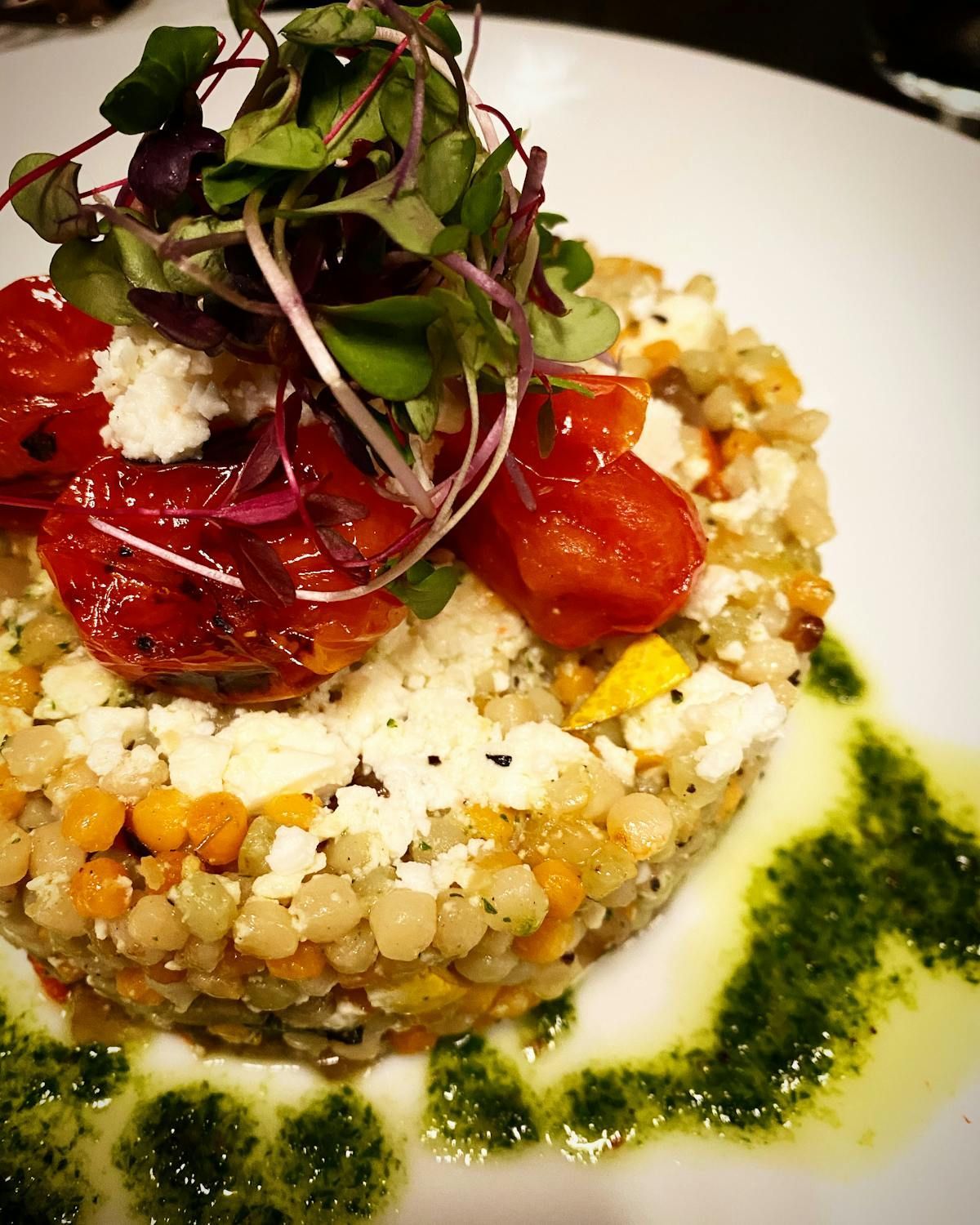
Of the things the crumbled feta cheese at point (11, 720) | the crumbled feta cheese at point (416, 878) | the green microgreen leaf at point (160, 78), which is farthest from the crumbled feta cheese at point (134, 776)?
the green microgreen leaf at point (160, 78)

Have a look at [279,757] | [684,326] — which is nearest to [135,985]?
[279,757]

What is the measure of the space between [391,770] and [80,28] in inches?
135

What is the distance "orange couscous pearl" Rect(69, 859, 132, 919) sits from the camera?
1.67m

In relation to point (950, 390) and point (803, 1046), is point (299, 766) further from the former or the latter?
point (950, 390)

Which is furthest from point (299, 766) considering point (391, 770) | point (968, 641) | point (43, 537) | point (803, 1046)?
point (968, 641)

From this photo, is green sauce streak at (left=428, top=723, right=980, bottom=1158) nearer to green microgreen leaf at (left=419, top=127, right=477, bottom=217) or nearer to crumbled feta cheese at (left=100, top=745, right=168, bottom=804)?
crumbled feta cheese at (left=100, top=745, right=168, bottom=804)

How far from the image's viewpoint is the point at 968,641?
2695 millimetres

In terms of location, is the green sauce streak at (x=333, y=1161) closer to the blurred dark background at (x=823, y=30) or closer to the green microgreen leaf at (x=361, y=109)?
the green microgreen leaf at (x=361, y=109)

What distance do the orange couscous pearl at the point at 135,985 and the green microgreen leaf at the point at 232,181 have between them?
134cm

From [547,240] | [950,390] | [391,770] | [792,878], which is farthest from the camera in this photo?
[950,390]

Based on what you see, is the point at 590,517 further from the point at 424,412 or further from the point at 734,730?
the point at 734,730

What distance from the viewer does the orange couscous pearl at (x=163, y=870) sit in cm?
170

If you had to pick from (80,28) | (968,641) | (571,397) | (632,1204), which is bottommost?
(632,1204)

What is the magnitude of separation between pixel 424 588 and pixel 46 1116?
1302 millimetres
